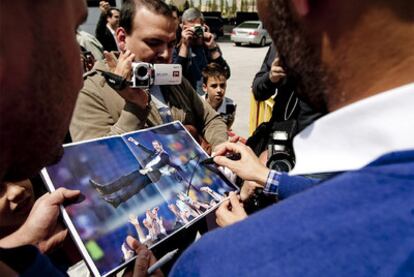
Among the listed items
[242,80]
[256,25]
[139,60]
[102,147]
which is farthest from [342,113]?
[256,25]

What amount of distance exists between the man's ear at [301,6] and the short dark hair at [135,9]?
1425mm

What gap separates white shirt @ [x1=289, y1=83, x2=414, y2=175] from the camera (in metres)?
0.61

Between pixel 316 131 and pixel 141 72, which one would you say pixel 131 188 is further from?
pixel 316 131

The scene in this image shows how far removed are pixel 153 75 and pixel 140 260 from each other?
94 centimetres

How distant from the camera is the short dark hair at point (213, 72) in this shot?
403cm

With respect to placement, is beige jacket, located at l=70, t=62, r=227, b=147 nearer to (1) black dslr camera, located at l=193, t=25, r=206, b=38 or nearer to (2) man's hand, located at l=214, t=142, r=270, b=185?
(2) man's hand, located at l=214, t=142, r=270, b=185

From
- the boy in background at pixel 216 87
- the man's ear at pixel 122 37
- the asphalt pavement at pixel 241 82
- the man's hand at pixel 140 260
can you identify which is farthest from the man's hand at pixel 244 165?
the asphalt pavement at pixel 241 82

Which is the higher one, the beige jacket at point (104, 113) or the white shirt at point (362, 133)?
the white shirt at point (362, 133)

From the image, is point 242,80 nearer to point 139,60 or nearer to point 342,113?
point 139,60

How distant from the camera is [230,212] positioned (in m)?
1.66

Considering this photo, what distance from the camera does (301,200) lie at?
0.64 metres

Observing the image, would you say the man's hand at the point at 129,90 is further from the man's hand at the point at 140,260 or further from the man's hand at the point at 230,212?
the man's hand at the point at 140,260

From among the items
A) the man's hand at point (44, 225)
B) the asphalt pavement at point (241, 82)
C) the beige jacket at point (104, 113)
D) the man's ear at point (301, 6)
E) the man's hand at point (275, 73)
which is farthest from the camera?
the asphalt pavement at point (241, 82)

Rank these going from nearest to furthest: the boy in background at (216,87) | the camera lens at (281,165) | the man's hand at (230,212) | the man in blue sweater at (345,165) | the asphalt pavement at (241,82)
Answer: the man in blue sweater at (345,165) → the man's hand at (230,212) → the camera lens at (281,165) → the boy in background at (216,87) → the asphalt pavement at (241,82)
